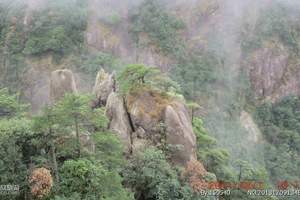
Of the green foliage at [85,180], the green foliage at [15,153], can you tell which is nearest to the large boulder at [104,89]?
the green foliage at [15,153]

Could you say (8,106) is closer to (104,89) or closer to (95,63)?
(104,89)

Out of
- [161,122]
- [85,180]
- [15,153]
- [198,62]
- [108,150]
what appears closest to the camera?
[15,153]

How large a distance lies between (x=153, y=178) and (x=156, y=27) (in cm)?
5159

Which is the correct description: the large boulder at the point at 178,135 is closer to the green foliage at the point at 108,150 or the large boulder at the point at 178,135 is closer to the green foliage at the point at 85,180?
the green foliage at the point at 108,150

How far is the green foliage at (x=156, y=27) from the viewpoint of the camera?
7112cm

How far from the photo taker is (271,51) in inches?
2844

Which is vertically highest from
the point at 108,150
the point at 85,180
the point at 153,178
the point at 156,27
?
the point at 156,27

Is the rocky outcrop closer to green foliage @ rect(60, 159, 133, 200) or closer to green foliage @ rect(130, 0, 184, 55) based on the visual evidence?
green foliage @ rect(130, 0, 184, 55)

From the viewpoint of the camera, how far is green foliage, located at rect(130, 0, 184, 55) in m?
71.1

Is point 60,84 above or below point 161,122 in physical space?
above

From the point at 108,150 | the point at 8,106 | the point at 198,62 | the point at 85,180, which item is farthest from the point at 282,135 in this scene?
the point at 85,180

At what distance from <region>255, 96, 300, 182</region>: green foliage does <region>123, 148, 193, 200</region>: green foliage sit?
117ft

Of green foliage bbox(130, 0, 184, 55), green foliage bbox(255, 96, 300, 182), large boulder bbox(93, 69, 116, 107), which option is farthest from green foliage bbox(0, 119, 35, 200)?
green foliage bbox(130, 0, 184, 55)

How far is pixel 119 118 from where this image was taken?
83.2ft
